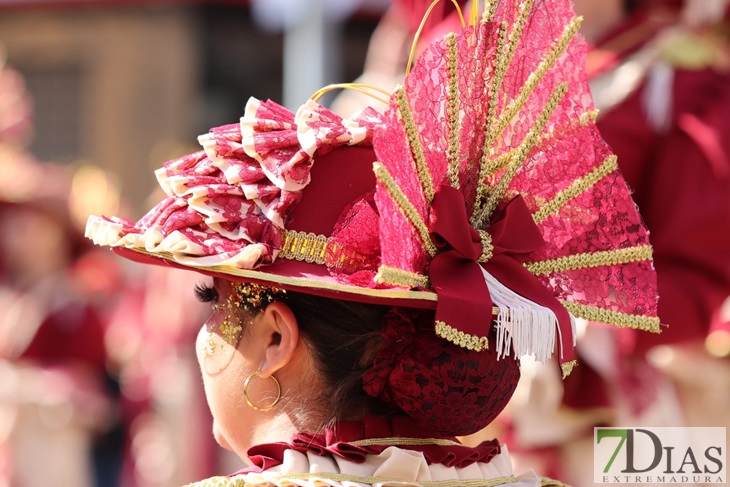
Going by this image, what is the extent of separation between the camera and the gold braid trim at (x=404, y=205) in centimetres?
166

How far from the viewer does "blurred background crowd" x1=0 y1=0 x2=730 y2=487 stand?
3.13 metres

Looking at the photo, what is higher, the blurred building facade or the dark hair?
the blurred building facade

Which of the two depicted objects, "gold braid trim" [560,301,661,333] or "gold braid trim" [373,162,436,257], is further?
"gold braid trim" [560,301,661,333]

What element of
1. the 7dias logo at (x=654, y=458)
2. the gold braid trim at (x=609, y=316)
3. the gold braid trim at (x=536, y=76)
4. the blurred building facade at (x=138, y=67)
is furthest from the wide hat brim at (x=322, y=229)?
the blurred building facade at (x=138, y=67)

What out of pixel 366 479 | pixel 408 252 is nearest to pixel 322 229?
pixel 408 252

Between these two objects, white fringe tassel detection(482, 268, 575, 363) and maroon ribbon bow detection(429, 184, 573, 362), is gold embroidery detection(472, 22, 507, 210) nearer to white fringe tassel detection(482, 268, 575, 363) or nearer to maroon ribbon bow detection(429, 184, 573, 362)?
maroon ribbon bow detection(429, 184, 573, 362)

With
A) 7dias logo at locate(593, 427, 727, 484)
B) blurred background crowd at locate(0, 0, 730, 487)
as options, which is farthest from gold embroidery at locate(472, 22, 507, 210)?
blurred background crowd at locate(0, 0, 730, 487)

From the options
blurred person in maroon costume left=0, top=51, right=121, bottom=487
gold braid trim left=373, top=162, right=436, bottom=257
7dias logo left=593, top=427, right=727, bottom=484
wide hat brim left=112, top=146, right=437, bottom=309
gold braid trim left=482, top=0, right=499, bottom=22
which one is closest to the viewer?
gold braid trim left=373, top=162, right=436, bottom=257

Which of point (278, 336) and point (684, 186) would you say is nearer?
point (278, 336)

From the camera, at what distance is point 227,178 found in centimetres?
187

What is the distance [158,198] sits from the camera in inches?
268

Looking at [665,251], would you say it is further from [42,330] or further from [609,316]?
[42,330]

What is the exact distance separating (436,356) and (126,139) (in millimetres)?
9406

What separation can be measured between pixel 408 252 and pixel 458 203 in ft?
0.39
